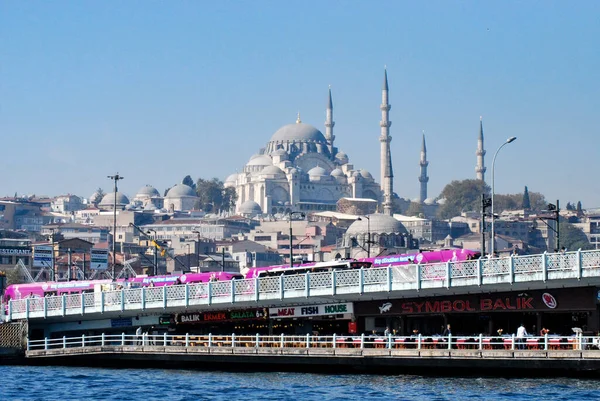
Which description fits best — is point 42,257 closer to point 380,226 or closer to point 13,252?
point 13,252

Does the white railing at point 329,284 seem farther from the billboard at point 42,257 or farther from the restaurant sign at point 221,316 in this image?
the billboard at point 42,257

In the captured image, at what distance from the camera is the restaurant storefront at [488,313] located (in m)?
42.7

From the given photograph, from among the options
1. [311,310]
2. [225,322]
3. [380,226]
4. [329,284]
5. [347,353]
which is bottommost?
[347,353]

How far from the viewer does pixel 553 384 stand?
126 ft


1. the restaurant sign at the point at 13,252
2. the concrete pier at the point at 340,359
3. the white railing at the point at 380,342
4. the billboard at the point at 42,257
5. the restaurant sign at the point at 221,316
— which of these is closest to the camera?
the concrete pier at the point at 340,359

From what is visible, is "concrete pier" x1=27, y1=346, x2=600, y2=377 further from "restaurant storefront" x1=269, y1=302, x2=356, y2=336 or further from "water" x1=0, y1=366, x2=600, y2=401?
"restaurant storefront" x1=269, y1=302, x2=356, y2=336

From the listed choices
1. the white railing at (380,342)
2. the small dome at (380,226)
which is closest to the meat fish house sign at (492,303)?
the white railing at (380,342)

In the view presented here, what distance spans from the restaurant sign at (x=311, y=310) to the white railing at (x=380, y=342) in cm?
100

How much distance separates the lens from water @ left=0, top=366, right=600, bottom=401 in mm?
37469

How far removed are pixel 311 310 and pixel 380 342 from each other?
6.97 metres

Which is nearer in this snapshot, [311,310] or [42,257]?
[311,310]

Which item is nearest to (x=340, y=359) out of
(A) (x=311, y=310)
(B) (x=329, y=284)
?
(B) (x=329, y=284)

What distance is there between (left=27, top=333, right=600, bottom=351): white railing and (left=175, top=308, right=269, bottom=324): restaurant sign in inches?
31.3

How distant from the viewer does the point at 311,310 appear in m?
49.2
